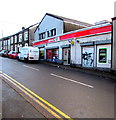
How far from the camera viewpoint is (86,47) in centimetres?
1428

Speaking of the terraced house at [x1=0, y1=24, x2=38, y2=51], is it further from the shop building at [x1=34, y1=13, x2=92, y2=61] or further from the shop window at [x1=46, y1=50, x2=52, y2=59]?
the shop window at [x1=46, y1=50, x2=52, y2=59]

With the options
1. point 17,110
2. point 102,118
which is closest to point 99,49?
point 102,118

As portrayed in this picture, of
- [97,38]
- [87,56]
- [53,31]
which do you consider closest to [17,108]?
[87,56]

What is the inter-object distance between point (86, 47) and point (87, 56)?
117 centimetres

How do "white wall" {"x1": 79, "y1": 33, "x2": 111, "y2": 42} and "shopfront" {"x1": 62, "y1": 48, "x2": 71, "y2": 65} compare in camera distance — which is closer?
"white wall" {"x1": 79, "y1": 33, "x2": 111, "y2": 42}

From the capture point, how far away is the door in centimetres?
1362

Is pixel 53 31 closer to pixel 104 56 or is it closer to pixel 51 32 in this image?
pixel 51 32

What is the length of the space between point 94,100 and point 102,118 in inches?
52.3

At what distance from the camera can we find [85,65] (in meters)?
14.3

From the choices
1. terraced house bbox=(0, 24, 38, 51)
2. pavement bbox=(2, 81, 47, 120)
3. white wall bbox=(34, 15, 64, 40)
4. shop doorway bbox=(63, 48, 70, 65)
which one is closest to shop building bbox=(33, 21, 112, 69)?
shop doorway bbox=(63, 48, 70, 65)

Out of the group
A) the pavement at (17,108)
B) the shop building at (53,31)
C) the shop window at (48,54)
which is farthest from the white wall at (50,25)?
the pavement at (17,108)

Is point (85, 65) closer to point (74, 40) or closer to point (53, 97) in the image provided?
point (74, 40)

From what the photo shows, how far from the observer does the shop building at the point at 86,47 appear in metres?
12.3

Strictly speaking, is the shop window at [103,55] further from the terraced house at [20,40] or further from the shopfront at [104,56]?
the terraced house at [20,40]
